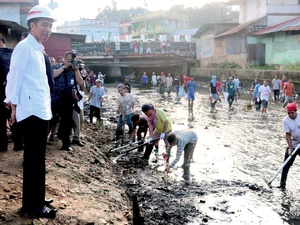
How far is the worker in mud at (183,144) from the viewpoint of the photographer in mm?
7344

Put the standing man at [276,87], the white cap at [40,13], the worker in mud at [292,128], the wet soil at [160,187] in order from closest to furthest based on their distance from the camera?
1. the white cap at [40,13]
2. the wet soil at [160,187]
3. the worker in mud at [292,128]
4. the standing man at [276,87]

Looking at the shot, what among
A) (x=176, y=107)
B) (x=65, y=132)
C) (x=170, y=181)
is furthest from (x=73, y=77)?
(x=176, y=107)

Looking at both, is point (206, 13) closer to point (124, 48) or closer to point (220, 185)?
point (124, 48)

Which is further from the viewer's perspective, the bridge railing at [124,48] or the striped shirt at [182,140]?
the bridge railing at [124,48]

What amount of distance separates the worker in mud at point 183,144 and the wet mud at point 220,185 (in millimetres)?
198

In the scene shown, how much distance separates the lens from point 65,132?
22.0 ft

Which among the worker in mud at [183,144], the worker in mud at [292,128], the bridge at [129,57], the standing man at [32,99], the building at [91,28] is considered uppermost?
the building at [91,28]

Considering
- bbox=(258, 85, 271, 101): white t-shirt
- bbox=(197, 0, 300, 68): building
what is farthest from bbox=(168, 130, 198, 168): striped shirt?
bbox=(197, 0, 300, 68): building

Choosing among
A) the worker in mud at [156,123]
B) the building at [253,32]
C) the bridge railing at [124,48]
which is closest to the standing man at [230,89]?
the worker in mud at [156,123]

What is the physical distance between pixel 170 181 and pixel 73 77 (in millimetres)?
2947

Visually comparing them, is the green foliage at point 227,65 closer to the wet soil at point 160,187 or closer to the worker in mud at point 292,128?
the wet soil at point 160,187

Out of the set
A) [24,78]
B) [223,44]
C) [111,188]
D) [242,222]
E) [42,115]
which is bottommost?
[242,222]

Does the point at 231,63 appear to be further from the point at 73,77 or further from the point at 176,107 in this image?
the point at 73,77

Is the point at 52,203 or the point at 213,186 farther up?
the point at 52,203
